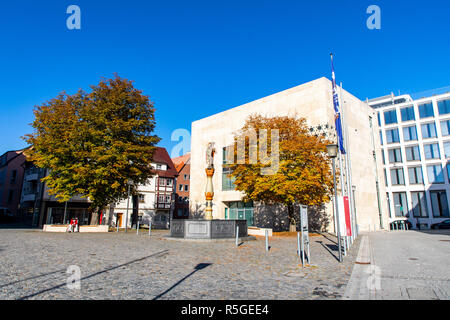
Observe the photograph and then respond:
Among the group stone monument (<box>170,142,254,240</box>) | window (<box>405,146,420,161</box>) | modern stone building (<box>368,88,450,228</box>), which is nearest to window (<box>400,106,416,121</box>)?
modern stone building (<box>368,88,450,228</box>)

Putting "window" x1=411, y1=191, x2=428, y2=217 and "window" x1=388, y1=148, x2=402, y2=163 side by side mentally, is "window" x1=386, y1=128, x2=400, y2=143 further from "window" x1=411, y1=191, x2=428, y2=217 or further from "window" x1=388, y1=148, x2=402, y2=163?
"window" x1=411, y1=191, x2=428, y2=217

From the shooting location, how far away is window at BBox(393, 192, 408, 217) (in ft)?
167

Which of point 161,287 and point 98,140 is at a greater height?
point 98,140

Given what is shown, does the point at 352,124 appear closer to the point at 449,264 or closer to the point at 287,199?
the point at 287,199

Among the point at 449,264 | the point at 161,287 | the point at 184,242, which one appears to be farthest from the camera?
the point at 184,242

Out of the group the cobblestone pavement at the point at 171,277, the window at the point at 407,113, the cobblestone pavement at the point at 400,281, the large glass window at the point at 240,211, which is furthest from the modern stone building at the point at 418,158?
the cobblestone pavement at the point at 171,277

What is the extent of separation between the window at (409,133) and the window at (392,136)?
1317 mm

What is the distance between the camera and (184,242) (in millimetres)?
17156

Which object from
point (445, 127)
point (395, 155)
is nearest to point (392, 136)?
point (395, 155)

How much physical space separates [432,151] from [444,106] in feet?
26.3

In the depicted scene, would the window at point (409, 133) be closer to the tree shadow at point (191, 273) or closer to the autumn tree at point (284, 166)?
the autumn tree at point (284, 166)

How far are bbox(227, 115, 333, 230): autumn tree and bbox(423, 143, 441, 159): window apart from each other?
36.3 metres
